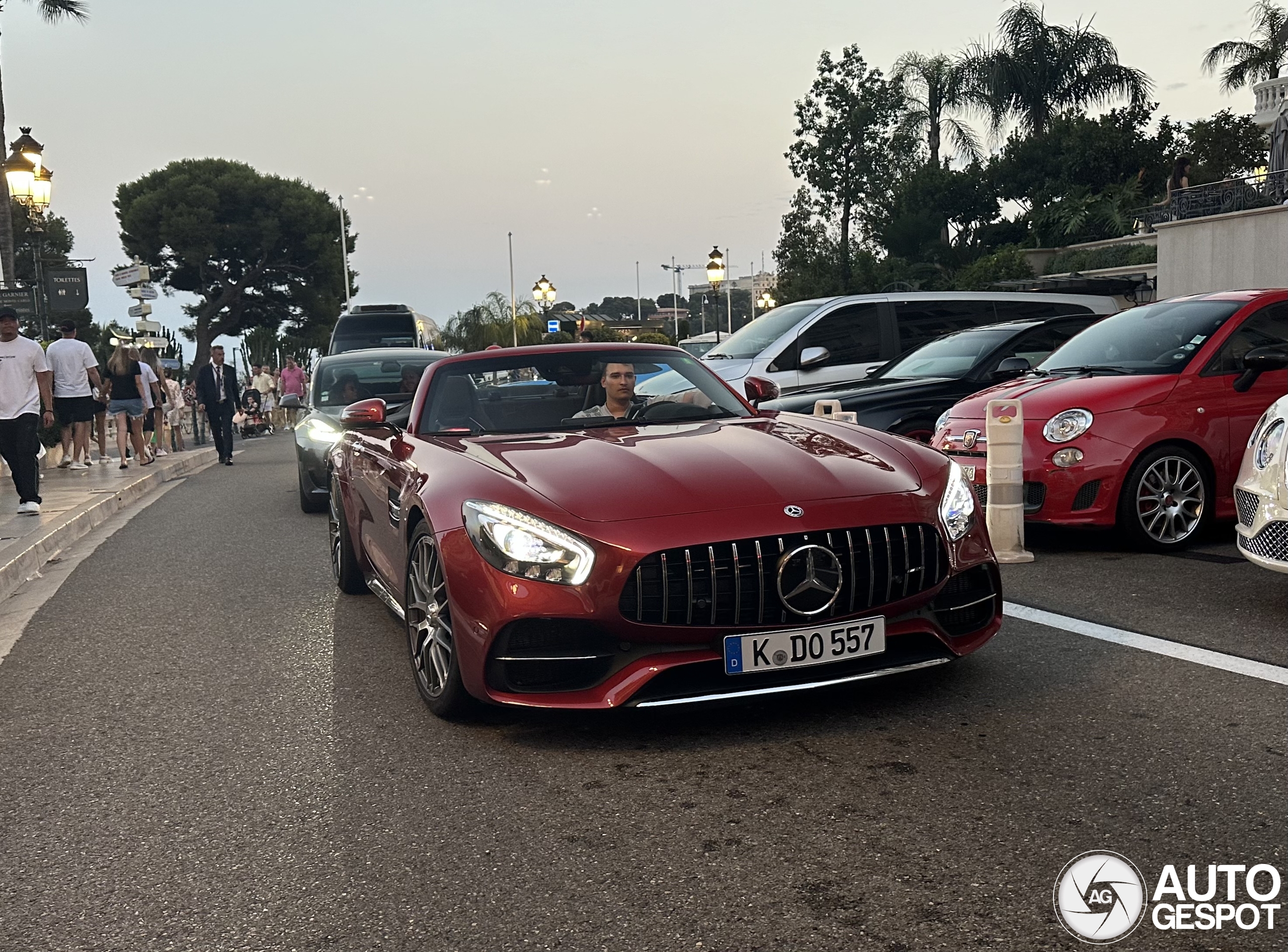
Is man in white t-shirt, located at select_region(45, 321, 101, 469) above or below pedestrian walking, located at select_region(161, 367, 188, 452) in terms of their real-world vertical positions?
above

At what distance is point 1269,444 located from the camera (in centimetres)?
606

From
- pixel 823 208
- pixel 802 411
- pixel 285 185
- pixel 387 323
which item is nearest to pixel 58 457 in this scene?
pixel 387 323

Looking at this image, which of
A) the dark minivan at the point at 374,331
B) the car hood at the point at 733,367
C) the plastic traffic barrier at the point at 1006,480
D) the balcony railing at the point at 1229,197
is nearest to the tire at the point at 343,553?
the plastic traffic barrier at the point at 1006,480

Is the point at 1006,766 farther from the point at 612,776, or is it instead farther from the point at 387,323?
the point at 387,323

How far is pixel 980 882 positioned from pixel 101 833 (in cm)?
243

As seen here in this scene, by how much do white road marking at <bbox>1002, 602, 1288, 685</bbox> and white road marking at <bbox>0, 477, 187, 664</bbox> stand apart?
15.9ft

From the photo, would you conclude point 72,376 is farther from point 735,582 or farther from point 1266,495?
point 1266,495

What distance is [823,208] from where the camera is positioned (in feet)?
143

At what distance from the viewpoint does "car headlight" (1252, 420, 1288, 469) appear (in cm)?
594

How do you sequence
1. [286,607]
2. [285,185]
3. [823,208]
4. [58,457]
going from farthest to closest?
[285,185], [823,208], [58,457], [286,607]

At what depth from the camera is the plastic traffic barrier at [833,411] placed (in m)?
8.75

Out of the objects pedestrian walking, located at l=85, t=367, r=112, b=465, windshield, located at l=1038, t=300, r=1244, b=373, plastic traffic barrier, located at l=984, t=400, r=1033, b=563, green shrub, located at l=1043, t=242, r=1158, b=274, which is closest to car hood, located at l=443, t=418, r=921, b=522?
plastic traffic barrier, located at l=984, t=400, r=1033, b=563

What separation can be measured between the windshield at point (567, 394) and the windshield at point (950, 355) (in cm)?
530

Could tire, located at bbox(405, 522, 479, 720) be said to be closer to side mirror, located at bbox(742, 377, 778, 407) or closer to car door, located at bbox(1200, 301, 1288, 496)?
side mirror, located at bbox(742, 377, 778, 407)
